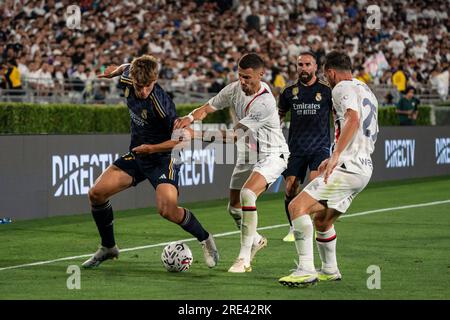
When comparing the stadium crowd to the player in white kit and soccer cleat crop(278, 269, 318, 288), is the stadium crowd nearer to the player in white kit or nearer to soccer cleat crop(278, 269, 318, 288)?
the player in white kit

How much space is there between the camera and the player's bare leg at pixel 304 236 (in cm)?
958

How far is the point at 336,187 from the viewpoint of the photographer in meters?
9.64

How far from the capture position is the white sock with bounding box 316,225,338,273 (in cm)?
997

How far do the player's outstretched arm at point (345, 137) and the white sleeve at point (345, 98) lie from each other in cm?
6

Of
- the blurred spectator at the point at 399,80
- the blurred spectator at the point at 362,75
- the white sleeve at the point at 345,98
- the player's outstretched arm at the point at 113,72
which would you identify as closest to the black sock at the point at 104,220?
the player's outstretched arm at the point at 113,72

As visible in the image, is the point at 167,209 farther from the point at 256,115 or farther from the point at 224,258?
the point at 224,258

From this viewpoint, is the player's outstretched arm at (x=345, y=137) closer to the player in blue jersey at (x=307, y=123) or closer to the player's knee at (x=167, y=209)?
the player's knee at (x=167, y=209)

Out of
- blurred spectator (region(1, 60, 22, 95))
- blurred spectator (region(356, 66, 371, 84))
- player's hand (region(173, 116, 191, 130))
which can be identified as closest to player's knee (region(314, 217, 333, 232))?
player's hand (region(173, 116, 191, 130))

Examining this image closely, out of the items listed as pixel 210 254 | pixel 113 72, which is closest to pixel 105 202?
pixel 210 254

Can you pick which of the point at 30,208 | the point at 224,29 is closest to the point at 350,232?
the point at 30,208

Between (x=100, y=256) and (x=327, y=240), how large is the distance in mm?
2669

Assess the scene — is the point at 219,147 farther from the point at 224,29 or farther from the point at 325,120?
the point at 224,29

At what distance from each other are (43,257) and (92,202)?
1463mm

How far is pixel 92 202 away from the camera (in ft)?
36.6
